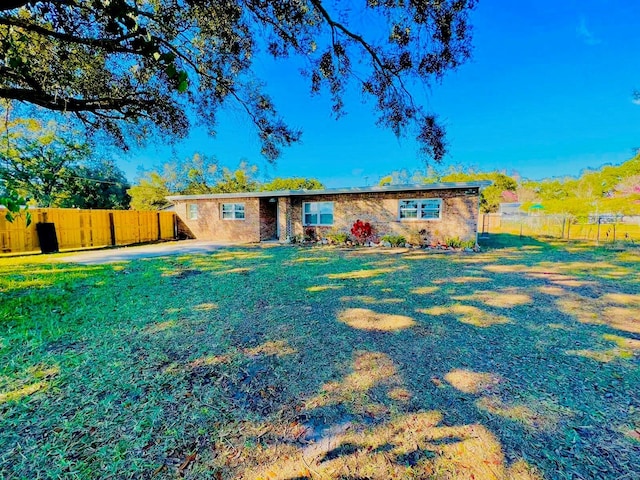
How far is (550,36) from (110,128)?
13.8 metres

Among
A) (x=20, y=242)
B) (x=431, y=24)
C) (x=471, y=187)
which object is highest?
(x=431, y=24)

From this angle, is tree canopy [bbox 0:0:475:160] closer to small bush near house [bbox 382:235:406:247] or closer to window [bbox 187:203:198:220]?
small bush near house [bbox 382:235:406:247]

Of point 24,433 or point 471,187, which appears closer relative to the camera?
Result: point 24,433

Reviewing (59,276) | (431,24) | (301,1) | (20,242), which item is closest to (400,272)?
(431,24)

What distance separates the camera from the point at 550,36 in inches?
384

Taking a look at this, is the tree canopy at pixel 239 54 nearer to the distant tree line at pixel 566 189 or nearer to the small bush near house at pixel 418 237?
the small bush near house at pixel 418 237

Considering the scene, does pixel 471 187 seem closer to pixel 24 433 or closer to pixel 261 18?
pixel 261 18

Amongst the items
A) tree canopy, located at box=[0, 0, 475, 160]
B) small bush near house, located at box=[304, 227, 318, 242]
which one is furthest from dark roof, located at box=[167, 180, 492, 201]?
tree canopy, located at box=[0, 0, 475, 160]

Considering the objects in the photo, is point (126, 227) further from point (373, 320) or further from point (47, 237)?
point (373, 320)

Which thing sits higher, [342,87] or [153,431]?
[342,87]

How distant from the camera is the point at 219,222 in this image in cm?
1678

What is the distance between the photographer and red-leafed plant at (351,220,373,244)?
13.5m

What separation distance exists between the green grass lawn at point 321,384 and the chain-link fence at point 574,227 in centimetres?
1246

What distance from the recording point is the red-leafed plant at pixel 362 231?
530 inches
